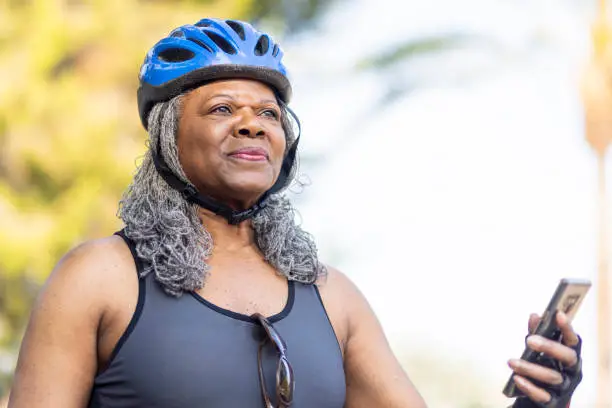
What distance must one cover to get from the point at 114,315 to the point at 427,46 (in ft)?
40.4

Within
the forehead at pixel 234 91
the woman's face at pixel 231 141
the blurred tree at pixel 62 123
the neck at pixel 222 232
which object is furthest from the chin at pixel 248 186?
the blurred tree at pixel 62 123

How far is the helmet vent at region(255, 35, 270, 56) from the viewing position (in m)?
2.98

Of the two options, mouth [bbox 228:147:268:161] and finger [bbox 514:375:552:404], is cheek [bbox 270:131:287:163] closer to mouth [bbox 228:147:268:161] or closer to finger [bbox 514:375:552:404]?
mouth [bbox 228:147:268:161]

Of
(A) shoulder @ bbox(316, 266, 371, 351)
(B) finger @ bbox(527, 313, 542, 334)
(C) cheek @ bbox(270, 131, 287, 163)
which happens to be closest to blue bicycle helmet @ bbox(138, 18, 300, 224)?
(C) cheek @ bbox(270, 131, 287, 163)

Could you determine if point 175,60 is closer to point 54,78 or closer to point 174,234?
point 174,234

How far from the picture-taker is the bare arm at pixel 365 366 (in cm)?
295

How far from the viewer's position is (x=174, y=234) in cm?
277

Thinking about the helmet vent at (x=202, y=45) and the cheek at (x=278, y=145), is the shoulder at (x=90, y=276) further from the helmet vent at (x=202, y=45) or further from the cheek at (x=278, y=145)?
the helmet vent at (x=202, y=45)

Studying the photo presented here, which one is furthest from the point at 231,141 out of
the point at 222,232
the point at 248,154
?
the point at 222,232

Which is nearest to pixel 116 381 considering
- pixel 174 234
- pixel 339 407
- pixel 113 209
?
pixel 174 234

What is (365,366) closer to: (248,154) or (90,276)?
(248,154)

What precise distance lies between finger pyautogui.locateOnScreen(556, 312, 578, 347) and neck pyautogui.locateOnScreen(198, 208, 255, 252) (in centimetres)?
92

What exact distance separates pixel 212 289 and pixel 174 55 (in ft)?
2.42

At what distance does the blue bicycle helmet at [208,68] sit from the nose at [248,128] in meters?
0.15
